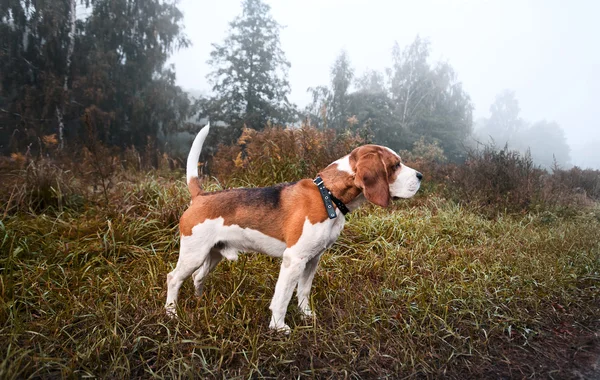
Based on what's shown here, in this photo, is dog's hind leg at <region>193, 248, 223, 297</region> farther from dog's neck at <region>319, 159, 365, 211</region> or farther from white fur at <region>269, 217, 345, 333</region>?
dog's neck at <region>319, 159, 365, 211</region>

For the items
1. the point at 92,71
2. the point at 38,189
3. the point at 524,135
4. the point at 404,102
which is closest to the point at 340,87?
the point at 404,102

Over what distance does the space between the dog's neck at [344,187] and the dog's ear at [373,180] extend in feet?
0.24

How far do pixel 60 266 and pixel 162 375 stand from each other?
202 cm

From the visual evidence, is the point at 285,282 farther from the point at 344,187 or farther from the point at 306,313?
the point at 344,187

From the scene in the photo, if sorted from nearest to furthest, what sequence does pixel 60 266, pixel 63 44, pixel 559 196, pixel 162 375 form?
1. pixel 162 375
2. pixel 60 266
3. pixel 559 196
4. pixel 63 44

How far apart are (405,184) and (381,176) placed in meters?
0.24

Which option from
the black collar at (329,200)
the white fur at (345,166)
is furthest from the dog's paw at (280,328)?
the white fur at (345,166)

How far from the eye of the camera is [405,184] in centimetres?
225

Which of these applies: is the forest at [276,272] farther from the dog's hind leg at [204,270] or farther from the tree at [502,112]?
the tree at [502,112]

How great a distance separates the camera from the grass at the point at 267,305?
196 cm

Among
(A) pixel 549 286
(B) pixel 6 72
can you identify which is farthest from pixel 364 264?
(B) pixel 6 72

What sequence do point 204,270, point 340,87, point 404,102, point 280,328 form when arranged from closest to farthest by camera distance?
point 280,328
point 204,270
point 340,87
point 404,102

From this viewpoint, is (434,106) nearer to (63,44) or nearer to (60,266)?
(63,44)

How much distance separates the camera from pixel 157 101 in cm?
1345
